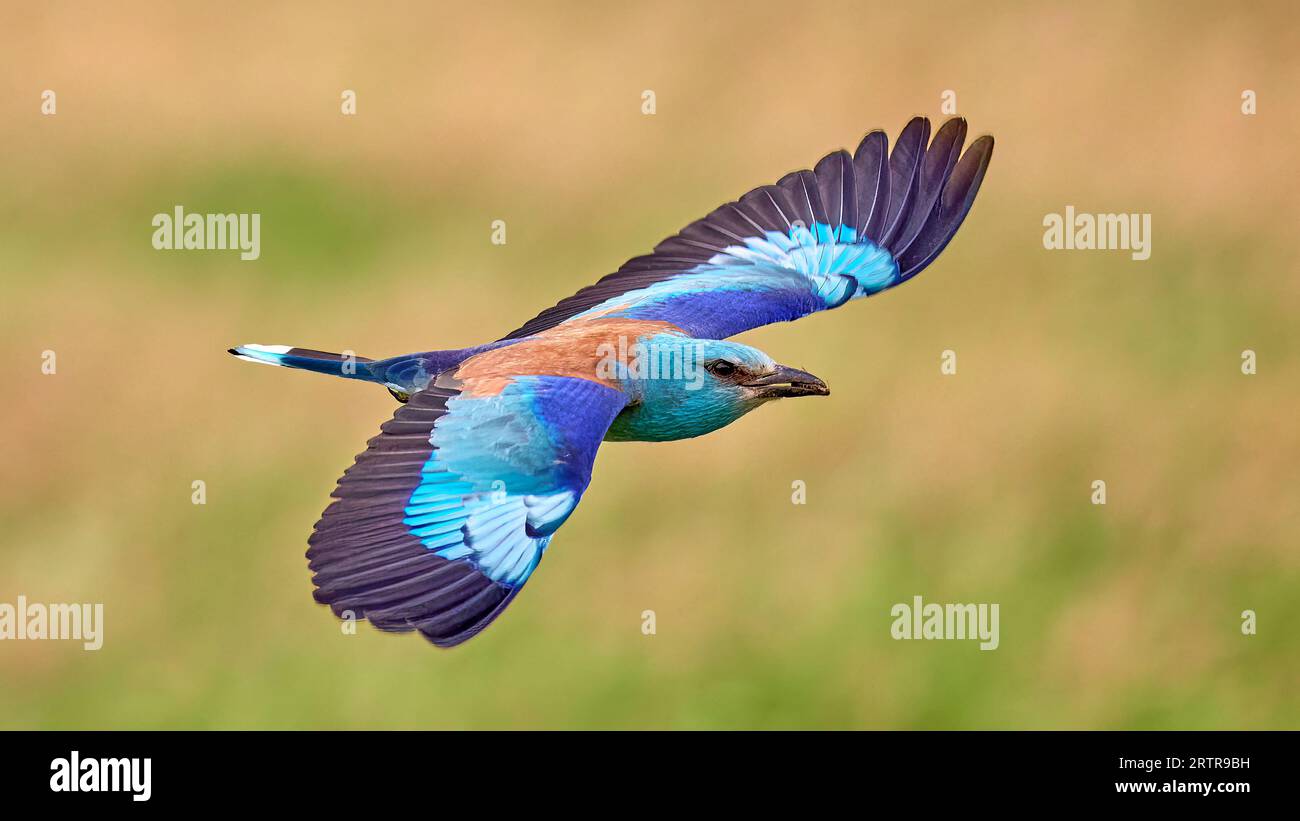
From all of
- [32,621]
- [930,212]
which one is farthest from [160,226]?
[930,212]

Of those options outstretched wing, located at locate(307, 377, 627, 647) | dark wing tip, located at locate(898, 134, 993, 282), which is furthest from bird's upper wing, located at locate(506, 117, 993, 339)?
outstretched wing, located at locate(307, 377, 627, 647)

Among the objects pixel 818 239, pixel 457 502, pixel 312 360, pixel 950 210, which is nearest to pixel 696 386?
pixel 457 502

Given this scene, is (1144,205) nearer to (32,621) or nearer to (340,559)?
(32,621)

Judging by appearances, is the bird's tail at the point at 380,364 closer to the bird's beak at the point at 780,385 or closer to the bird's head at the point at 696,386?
the bird's head at the point at 696,386

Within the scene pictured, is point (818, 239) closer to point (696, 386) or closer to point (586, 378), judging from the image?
point (696, 386)

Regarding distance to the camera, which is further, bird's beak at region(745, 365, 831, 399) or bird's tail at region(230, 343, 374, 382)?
bird's tail at region(230, 343, 374, 382)

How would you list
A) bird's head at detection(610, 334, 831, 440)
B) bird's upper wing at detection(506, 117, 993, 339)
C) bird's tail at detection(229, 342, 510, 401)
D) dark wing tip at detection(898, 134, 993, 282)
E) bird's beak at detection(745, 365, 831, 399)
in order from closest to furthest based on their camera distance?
bird's head at detection(610, 334, 831, 440) < bird's beak at detection(745, 365, 831, 399) < bird's tail at detection(229, 342, 510, 401) < bird's upper wing at detection(506, 117, 993, 339) < dark wing tip at detection(898, 134, 993, 282)

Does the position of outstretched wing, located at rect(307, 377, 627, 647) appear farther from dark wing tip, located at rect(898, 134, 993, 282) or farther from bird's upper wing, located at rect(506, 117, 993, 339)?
dark wing tip, located at rect(898, 134, 993, 282)

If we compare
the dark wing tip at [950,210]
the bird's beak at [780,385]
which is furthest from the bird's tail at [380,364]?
the dark wing tip at [950,210]
